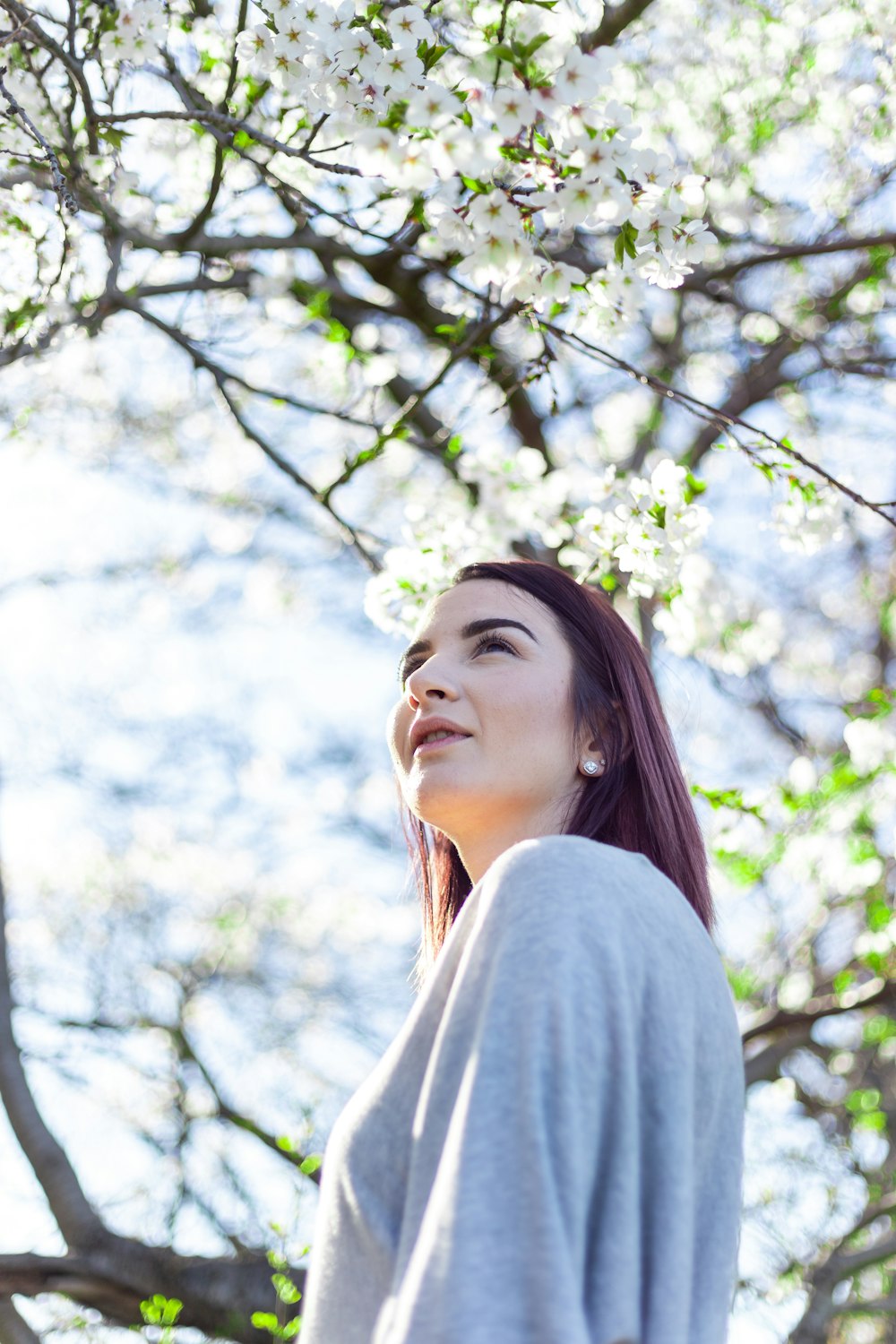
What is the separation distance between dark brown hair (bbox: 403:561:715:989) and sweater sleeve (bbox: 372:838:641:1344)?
375mm

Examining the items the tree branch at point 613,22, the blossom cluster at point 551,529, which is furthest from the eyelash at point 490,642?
the tree branch at point 613,22

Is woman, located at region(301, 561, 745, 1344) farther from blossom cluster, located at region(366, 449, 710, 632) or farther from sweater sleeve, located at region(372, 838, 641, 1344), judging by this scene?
blossom cluster, located at region(366, 449, 710, 632)

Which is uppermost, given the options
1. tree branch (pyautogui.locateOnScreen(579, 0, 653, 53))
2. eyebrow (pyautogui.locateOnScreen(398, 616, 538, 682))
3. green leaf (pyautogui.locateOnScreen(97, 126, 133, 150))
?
tree branch (pyautogui.locateOnScreen(579, 0, 653, 53))

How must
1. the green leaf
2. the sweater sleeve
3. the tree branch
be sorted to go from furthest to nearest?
the tree branch → the green leaf → the sweater sleeve

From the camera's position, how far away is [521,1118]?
890 mm

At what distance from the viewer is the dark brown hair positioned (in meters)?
1.46

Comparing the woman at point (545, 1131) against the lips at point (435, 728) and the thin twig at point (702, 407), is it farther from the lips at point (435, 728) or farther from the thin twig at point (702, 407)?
the thin twig at point (702, 407)

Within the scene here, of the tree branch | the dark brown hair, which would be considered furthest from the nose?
the tree branch

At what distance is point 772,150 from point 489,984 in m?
4.36

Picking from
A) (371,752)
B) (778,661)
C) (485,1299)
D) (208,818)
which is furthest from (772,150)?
(485,1299)

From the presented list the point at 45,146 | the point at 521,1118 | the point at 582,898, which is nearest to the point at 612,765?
the point at 582,898

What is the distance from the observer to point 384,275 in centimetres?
391

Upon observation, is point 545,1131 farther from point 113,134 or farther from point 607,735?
point 113,134

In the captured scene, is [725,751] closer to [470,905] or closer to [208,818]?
[208,818]
